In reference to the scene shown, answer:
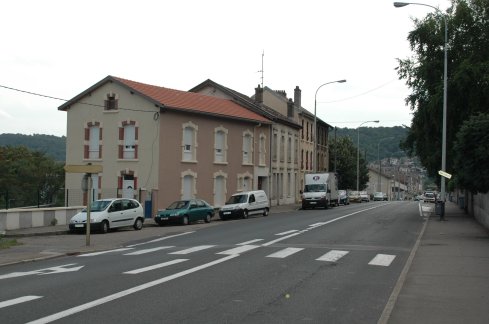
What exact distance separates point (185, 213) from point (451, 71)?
17.3 m

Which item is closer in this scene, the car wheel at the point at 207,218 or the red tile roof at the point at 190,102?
the car wheel at the point at 207,218

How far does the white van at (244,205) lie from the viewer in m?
34.3

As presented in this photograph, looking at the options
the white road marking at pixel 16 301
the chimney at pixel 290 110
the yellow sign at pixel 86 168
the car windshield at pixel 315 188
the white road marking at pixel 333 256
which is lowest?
the white road marking at pixel 333 256

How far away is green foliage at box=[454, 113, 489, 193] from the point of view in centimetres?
2138

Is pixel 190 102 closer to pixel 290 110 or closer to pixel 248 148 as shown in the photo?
pixel 248 148

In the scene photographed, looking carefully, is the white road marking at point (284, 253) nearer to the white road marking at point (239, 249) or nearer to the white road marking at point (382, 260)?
the white road marking at point (239, 249)

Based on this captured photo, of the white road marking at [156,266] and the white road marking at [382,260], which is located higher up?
the white road marking at [156,266]

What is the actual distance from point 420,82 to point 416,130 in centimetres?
314

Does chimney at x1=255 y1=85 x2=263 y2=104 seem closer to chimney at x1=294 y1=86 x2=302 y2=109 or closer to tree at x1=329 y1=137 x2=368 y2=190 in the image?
chimney at x1=294 y1=86 x2=302 y2=109

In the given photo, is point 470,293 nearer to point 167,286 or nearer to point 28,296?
point 167,286

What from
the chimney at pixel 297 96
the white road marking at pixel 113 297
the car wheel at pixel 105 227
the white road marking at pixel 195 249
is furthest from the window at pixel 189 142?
the chimney at pixel 297 96

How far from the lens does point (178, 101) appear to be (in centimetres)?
3806

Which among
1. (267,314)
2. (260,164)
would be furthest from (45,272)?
(260,164)

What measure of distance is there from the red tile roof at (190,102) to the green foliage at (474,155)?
18.7 m
